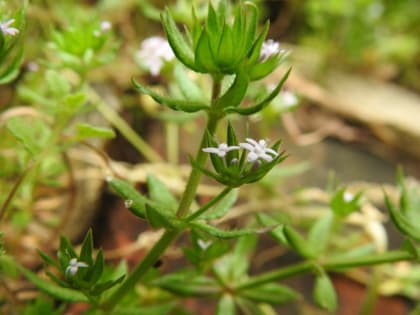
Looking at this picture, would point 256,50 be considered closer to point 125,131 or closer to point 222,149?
point 222,149

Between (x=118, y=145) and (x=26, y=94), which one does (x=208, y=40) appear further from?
(x=118, y=145)

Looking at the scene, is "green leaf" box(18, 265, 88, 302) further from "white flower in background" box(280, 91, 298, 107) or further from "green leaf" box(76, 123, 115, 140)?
"white flower in background" box(280, 91, 298, 107)

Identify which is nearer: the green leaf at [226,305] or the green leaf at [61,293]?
the green leaf at [61,293]

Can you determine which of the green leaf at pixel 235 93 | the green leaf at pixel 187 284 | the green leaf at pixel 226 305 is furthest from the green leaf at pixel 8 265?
the green leaf at pixel 235 93

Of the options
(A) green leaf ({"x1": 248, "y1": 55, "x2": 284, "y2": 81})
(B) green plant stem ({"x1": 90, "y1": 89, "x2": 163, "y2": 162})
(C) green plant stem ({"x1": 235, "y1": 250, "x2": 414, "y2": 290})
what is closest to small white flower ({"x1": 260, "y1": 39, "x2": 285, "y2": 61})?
(A) green leaf ({"x1": 248, "y1": 55, "x2": 284, "y2": 81})

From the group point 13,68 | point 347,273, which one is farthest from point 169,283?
point 347,273

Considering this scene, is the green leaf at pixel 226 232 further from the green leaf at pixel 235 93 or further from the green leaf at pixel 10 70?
the green leaf at pixel 10 70
